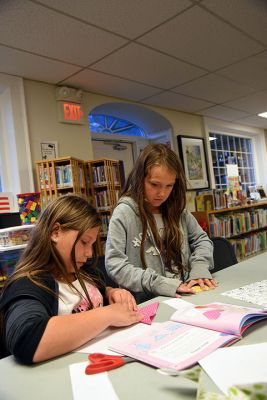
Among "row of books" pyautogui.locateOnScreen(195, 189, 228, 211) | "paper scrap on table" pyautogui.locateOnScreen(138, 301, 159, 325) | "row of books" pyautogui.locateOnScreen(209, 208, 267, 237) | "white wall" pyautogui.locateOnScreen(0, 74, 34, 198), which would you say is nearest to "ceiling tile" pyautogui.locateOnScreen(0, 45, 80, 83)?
"white wall" pyautogui.locateOnScreen(0, 74, 34, 198)

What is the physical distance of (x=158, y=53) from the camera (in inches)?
97.1

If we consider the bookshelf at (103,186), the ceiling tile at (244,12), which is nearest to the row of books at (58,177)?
the bookshelf at (103,186)

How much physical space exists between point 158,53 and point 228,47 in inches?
21.9

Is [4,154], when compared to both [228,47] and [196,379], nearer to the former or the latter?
[228,47]

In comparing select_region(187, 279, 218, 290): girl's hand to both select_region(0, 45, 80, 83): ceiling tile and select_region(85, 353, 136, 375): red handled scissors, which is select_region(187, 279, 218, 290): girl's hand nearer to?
select_region(85, 353, 136, 375): red handled scissors

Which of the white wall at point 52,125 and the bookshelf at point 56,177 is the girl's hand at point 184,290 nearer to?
the bookshelf at point 56,177

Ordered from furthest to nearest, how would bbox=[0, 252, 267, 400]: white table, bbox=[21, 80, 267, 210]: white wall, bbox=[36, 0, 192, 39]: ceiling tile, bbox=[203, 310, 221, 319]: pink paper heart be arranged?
bbox=[21, 80, 267, 210]: white wall
bbox=[36, 0, 192, 39]: ceiling tile
bbox=[203, 310, 221, 319]: pink paper heart
bbox=[0, 252, 267, 400]: white table

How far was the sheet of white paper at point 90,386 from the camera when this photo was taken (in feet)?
1.71

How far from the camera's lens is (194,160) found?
13.7 feet

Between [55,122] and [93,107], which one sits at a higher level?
[93,107]

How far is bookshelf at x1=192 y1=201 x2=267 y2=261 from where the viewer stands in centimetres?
394

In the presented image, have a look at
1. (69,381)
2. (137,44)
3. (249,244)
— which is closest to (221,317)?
(69,381)

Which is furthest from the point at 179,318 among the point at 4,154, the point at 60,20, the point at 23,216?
the point at 4,154

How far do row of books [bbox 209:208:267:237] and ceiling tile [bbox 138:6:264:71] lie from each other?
1914mm
